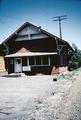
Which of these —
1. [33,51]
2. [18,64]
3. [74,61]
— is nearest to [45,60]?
[33,51]

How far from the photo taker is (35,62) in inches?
974

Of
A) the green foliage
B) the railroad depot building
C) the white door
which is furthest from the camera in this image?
the green foliage

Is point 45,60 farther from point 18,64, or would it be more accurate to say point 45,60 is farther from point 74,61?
point 74,61

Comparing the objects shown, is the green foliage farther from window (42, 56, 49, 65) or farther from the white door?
the white door

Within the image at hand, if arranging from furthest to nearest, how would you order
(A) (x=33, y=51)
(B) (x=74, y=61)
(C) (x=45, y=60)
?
(B) (x=74, y=61) → (A) (x=33, y=51) → (C) (x=45, y=60)

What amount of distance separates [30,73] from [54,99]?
16158 mm

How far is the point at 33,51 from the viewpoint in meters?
25.2

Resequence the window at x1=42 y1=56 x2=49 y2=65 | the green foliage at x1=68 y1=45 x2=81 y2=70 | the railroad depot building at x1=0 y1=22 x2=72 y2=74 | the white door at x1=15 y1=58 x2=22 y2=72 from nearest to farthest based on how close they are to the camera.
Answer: the railroad depot building at x1=0 y1=22 x2=72 y2=74 → the window at x1=42 y1=56 x2=49 y2=65 → the white door at x1=15 y1=58 x2=22 y2=72 → the green foliage at x1=68 y1=45 x2=81 y2=70

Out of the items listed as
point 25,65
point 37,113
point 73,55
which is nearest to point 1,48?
point 25,65

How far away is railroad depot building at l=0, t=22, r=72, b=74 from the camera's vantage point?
2383cm

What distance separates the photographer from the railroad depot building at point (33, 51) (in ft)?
78.2

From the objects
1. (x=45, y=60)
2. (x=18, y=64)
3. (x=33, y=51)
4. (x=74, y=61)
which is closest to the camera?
(x=45, y=60)

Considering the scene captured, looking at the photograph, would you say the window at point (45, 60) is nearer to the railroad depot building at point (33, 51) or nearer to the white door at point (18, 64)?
the railroad depot building at point (33, 51)

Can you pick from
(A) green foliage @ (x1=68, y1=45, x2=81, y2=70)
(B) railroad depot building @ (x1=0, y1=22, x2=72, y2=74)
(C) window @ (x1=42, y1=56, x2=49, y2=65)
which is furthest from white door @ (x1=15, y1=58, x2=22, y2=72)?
(A) green foliage @ (x1=68, y1=45, x2=81, y2=70)
